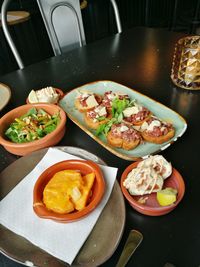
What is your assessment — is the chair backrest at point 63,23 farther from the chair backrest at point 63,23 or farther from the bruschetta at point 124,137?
the bruschetta at point 124,137

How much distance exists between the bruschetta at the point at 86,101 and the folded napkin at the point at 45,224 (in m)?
0.36

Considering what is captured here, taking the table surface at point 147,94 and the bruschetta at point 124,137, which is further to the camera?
the bruschetta at point 124,137

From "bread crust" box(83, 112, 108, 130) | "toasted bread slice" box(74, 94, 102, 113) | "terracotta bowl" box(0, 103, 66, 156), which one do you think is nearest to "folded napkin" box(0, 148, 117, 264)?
"terracotta bowl" box(0, 103, 66, 156)

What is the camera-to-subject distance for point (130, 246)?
0.56 meters

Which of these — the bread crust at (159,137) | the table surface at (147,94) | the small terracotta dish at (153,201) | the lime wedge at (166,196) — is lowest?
the table surface at (147,94)

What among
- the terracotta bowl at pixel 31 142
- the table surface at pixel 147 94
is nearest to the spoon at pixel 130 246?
the table surface at pixel 147 94

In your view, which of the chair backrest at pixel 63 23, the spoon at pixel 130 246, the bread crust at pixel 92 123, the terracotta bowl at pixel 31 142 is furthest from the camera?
the chair backrest at pixel 63 23

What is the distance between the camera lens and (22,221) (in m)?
0.61

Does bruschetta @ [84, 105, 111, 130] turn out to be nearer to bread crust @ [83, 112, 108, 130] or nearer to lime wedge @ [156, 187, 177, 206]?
bread crust @ [83, 112, 108, 130]

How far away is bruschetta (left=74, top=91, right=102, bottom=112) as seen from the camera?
0.99 meters

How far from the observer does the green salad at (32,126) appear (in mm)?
844

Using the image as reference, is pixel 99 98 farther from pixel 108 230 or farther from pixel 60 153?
pixel 108 230

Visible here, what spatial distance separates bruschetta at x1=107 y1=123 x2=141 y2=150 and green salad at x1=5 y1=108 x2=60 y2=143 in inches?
8.6

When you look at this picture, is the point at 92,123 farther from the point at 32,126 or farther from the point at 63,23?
the point at 63,23
